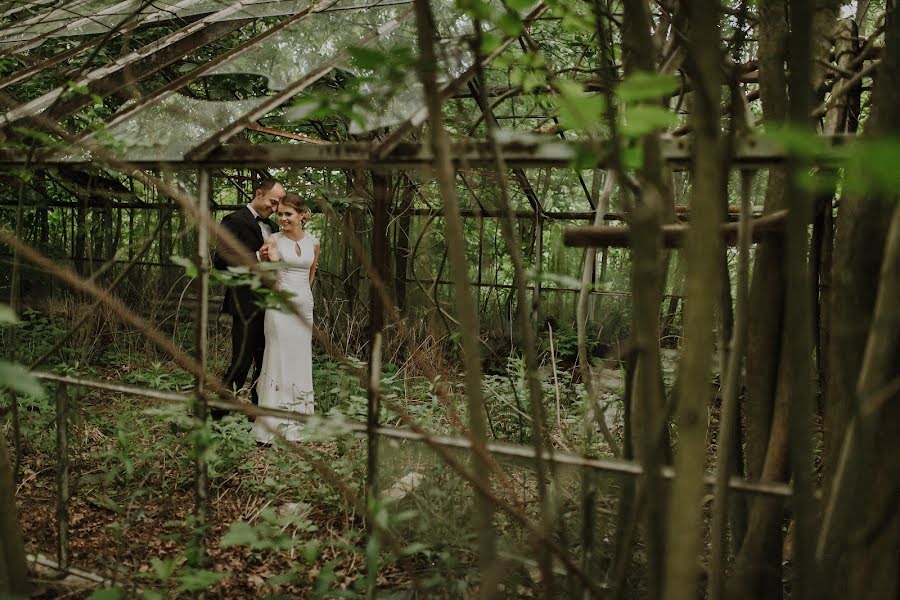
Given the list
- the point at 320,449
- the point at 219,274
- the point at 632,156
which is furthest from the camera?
the point at 320,449

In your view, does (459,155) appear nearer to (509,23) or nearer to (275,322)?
(509,23)

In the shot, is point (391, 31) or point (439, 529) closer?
point (439, 529)

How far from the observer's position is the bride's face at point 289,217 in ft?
14.7

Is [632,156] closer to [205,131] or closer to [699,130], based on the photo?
[699,130]

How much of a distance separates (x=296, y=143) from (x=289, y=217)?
198cm

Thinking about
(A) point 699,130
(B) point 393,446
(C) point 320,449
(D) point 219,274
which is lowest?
(C) point 320,449

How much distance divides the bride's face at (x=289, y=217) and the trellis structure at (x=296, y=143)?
1.08 metres

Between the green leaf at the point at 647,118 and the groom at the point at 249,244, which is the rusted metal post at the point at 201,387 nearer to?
the green leaf at the point at 647,118

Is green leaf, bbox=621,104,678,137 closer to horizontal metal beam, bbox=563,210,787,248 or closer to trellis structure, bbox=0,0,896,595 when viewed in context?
trellis structure, bbox=0,0,896,595

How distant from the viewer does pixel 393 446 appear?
8.52 ft

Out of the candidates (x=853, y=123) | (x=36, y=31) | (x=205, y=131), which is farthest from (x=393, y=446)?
(x=36, y=31)

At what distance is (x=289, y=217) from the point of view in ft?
14.7

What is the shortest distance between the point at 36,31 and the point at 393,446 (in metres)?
3.59

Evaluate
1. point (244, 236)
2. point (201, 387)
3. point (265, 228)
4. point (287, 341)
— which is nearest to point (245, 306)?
point (287, 341)
